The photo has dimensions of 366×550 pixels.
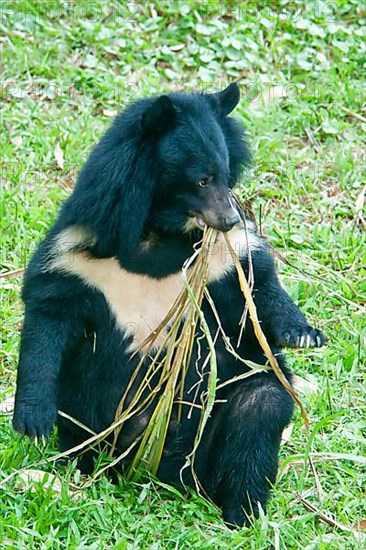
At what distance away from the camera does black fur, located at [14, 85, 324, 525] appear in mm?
4754

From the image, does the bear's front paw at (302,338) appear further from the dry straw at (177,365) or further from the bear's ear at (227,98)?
the bear's ear at (227,98)

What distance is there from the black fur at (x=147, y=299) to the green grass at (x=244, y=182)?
0.19 m

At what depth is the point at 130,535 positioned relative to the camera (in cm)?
450

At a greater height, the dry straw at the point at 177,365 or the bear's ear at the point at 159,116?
the bear's ear at the point at 159,116

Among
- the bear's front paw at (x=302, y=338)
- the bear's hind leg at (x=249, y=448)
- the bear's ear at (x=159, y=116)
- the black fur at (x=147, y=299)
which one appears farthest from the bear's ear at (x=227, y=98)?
the bear's hind leg at (x=249, y=448)

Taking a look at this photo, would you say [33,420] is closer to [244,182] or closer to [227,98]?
[244,182]

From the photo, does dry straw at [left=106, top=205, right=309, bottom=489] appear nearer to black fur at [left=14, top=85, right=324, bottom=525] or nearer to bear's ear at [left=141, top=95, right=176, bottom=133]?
black fur at [left=14, top=85, right=324, bottom=525]

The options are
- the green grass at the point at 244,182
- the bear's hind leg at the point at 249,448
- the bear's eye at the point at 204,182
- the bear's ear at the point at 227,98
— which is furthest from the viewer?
the bear's ear at the point at 227,98

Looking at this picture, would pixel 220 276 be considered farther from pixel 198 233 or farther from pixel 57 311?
pixel 57 311

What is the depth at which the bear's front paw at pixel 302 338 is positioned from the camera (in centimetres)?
502

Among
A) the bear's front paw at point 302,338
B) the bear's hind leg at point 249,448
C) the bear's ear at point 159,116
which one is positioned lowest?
the bear's hind leg at point 249,448

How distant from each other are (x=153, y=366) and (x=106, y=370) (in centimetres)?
21

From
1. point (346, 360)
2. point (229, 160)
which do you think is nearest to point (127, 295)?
point (229, 160)

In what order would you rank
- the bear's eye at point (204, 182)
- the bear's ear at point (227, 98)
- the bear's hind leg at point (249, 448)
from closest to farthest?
the bear's eye at point (204, 182), the bear's hind leg at point (249, 448), the bear's ear at point (227, 98)
